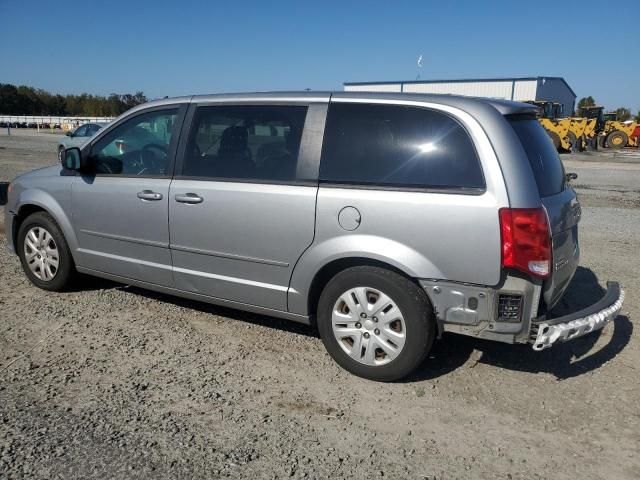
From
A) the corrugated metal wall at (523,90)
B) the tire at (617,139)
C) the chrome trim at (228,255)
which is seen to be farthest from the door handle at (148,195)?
the corrugated metal wall at (523,90)

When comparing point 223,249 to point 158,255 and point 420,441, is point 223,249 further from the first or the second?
point 420,441

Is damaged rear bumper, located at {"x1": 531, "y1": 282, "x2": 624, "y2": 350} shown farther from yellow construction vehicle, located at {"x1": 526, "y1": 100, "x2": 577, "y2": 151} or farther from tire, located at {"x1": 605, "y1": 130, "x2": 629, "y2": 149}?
tire, located at {"x1": 605, "y1": 130, "x2": 629, "y2": 149}

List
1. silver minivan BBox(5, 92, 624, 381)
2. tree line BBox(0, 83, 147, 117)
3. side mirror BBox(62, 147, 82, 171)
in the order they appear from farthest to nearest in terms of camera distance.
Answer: tree line BBox(0, 83, 147, 117) → side mirror BBox(62, 147, 82, 171) → silver minivan BBox(5, 92, 624, 381)

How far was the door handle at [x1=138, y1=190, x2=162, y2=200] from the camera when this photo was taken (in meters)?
4.36

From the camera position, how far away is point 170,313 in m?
4.84

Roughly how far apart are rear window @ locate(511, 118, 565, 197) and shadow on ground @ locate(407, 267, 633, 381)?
1250 millimetres

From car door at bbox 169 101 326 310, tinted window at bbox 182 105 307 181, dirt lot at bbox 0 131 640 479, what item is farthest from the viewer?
tinted window at bbox 182 105 307 181

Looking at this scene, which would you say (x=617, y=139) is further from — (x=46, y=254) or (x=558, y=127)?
(x=46, y=254)

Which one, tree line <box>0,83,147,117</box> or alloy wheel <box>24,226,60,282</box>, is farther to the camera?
tree line <box>0,83,147,117</box>

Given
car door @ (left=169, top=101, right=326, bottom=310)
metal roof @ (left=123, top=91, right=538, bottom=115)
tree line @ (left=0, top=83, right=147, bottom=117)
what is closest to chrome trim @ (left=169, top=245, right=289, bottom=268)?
car door @ (left=169, top=101, right=326, bottom=310)

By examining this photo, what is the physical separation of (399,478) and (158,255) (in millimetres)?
2661

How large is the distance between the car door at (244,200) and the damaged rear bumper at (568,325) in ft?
5.09

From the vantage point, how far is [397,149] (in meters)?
3.53

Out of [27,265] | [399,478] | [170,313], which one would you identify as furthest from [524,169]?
[27,265]
